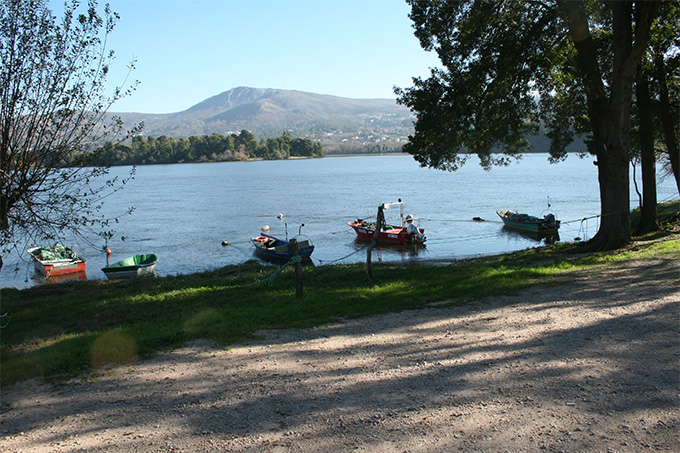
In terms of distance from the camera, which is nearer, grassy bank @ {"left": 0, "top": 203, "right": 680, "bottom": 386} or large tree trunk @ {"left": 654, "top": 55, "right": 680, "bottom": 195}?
grassy bank @ {"left": 0, "top": 203, "right": 680, "bottom": 386}

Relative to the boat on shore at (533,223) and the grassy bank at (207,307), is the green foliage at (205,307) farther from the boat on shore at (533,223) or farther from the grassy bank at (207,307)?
the boat on shore at (533,223)

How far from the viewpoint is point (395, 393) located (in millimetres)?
5570

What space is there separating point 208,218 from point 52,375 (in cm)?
4637

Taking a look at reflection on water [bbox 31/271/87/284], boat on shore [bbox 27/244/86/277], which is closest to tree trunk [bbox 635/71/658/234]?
reflection on water [bbox 31/271/87/284]

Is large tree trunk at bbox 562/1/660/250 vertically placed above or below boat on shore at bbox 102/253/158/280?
above

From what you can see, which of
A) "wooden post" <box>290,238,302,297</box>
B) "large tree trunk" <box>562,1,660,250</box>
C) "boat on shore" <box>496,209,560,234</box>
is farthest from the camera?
"boat on shore" <box>496,209,560,234</box>

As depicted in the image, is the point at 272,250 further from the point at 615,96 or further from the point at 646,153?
the point at 615,96

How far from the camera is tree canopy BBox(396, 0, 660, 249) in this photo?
15203 mm

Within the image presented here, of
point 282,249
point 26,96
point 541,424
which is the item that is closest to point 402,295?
point 282,249

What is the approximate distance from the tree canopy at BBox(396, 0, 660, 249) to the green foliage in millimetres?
3502

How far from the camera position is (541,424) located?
4738mm

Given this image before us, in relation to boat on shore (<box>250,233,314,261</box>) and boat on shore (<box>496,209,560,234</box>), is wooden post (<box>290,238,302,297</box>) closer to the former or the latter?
boat on shore (<box>250,233,314,261</box>)

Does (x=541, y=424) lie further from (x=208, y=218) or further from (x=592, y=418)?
(x=208, y=218)

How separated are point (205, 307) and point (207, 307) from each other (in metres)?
0.05
